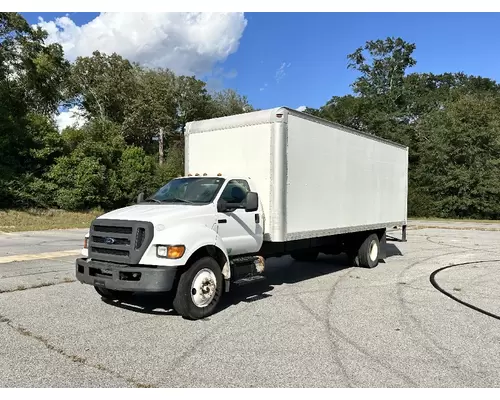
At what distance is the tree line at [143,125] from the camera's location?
2669 cm

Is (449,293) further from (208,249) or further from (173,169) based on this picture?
(173,169)

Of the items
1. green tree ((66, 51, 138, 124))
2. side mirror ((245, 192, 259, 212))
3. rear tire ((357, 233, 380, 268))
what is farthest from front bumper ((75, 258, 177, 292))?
green tree ((66, 51, 138, 124))

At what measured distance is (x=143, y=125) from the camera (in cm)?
4119

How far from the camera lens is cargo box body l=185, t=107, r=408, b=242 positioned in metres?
7.95

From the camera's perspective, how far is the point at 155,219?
6.25 metres

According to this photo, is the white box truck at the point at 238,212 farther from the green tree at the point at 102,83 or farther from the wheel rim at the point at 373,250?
the green tree at the point at 102,83

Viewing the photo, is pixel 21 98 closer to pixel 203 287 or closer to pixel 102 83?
pixel 102 83

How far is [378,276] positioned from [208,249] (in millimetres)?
5218

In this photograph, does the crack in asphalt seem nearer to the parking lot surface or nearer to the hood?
the parking lot surface

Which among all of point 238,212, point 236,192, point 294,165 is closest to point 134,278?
point 238,212

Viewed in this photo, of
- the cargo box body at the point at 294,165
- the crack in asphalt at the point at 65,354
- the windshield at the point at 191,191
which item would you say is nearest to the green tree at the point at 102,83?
the cargo box body at the point at 294,165

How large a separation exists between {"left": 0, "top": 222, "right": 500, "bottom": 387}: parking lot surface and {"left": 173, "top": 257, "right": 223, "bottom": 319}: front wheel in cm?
18

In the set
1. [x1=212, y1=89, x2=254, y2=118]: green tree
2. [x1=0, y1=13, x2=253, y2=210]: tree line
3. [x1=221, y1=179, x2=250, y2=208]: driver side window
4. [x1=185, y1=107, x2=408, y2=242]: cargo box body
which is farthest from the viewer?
[x1=212, y1=89, x2=254, y2=118]: green tree

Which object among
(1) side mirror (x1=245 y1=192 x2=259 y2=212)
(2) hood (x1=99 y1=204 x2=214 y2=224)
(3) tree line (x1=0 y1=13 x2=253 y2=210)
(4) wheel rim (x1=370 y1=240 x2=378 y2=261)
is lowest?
(4) wheel rim (x1=370 y1=240 x2=378 y2=261)
